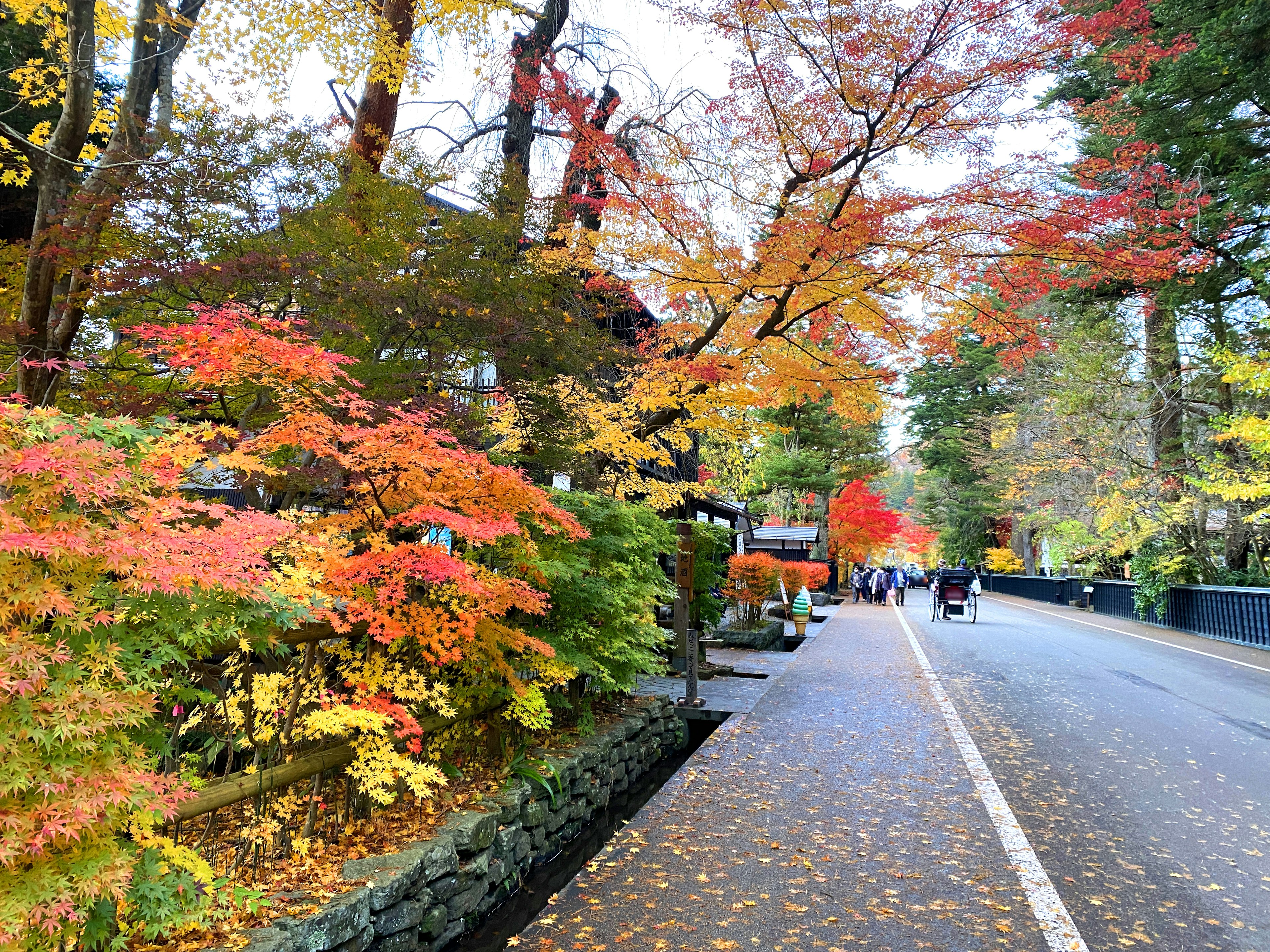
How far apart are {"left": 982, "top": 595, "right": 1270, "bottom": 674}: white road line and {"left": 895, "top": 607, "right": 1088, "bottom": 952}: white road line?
8354mm

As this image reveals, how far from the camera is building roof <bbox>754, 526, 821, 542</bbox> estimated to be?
105ft

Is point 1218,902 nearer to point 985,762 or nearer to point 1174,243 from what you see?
point 985,762

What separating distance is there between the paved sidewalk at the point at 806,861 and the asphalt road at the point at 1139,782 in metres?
0.45

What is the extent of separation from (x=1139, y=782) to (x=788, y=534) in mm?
27053

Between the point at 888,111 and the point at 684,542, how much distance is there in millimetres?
6270

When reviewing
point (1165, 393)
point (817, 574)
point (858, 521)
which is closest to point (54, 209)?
point (1165, 393)

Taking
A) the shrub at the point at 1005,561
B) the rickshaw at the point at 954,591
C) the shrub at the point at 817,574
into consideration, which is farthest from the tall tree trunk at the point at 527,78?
the shrub at the point at 1005,561

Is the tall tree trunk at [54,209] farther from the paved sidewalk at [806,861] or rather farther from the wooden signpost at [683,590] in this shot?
the wooden signpost at [683,590]

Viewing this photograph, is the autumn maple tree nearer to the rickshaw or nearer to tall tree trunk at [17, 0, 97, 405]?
the rickshaw

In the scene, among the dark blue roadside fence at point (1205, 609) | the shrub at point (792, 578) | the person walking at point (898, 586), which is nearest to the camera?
the dark blue roadside fence at point (1205, 609)

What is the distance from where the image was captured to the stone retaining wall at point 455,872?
10.2ft

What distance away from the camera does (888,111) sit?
8547mm

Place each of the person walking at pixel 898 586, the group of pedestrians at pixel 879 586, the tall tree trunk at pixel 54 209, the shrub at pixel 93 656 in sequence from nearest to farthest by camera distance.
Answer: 1. the shrub at pixel 93 656
2. the tall tree trunk at pixel 54 209
3. the person walking at pixel 898 586
4. the group of pedestrians at pixel 879 586

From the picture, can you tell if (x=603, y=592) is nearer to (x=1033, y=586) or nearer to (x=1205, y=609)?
(x=1205, y=609)
